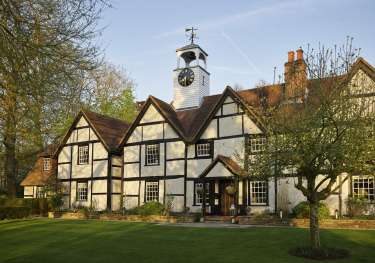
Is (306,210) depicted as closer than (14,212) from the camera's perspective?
Yes

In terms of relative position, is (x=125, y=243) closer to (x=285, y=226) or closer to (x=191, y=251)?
(x=191, y=251)

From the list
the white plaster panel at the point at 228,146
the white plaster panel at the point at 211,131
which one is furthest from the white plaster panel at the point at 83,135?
the white plaster panel at the point at 228,146

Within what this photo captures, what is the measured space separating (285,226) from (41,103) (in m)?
14.2

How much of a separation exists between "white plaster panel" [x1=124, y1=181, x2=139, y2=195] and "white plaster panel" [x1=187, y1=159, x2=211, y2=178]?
479cm

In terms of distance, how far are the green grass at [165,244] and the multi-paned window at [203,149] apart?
820 cm

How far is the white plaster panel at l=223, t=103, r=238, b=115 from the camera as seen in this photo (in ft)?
89.6

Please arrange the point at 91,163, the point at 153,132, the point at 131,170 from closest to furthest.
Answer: the point at 153,132, the point at 131,170, the point at 91,163

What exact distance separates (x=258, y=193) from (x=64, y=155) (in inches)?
703

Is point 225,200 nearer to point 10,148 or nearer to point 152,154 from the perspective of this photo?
point 152,154

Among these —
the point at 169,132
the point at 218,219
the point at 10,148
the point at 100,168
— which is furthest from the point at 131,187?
the point at 10,148

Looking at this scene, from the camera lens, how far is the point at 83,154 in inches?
1357

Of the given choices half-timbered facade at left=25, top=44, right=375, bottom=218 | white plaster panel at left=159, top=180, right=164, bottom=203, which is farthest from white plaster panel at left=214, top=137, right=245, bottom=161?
white plaster panel at left=159, top=180, right=164, bottom=203

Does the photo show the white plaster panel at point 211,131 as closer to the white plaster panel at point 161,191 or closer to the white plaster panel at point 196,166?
the white plaster panel at point 196,166

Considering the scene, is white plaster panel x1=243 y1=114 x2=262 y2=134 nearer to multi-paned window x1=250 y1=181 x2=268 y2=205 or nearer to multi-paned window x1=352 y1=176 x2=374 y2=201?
multi-paned window x1=250 y1=181 x2=268 y2=205
